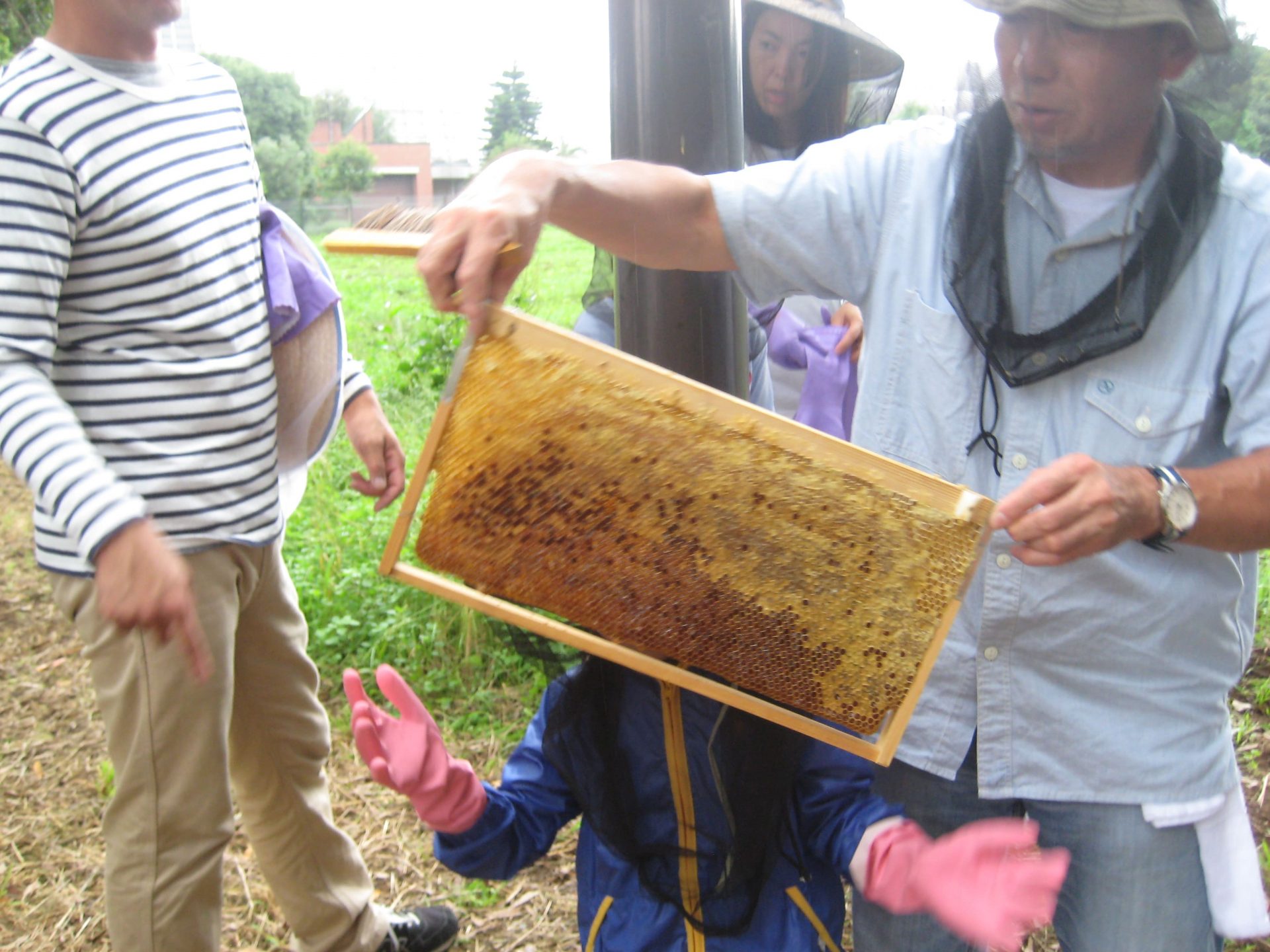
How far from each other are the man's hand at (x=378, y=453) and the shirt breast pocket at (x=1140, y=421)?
116cm

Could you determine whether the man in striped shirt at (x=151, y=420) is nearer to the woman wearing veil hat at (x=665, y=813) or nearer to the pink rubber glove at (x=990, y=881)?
the woman wearing veil hat at (x=665, y=813)

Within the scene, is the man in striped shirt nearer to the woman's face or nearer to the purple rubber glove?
the purple rubber glove

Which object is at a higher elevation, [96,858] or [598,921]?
[598,921]

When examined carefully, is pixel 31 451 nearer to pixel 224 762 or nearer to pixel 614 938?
pixel 224 762

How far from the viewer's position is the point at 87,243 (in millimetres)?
1534

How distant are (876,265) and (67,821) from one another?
104 inches

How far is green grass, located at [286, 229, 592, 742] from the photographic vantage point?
325 centimetres

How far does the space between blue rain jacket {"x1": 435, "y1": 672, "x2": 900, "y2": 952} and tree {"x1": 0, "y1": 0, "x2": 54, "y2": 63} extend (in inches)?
151

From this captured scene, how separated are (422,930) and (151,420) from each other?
135cm

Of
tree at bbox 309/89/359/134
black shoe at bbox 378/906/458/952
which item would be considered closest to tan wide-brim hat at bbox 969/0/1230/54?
black shoe at bbox 378/906/458/952

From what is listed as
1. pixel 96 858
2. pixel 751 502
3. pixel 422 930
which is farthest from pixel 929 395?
pixel 96 858

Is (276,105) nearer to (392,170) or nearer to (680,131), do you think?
(392,170)

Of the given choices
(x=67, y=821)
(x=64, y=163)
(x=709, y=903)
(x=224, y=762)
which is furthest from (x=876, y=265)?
(x=67, y=821)

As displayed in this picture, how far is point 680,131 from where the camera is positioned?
5.48 ft
